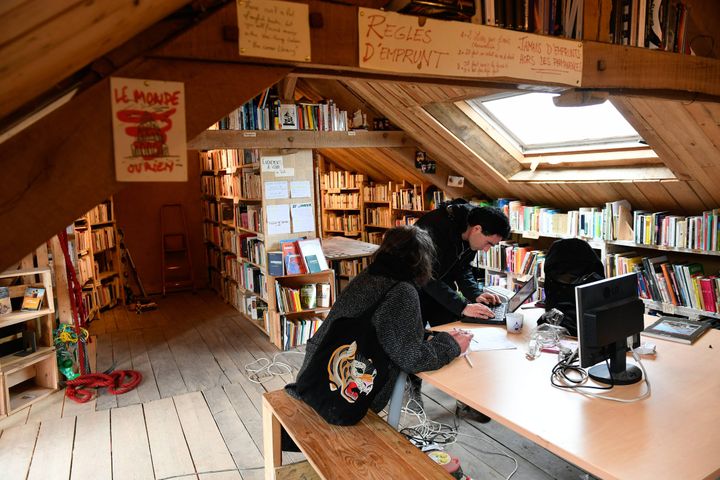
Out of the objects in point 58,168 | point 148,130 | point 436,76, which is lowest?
point 58,168

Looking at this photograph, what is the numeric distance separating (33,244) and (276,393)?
1.47 m

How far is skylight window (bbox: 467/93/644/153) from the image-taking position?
4098 millimetres

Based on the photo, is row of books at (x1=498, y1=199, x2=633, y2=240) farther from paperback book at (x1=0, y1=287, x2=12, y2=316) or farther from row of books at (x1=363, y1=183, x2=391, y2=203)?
paperback book at (x1=0, y1=287, x2=12, y2=316)

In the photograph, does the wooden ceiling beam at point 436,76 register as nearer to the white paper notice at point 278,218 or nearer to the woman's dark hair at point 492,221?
the woman's dark hair at point 492,221

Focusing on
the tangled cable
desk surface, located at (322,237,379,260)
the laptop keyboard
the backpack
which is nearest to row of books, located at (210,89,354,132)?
desk surface, located at (322,237,379,260)

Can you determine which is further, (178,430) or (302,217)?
(302,217)

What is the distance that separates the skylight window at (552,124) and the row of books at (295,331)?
2748mm

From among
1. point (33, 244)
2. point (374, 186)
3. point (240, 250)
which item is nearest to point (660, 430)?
point (33, 244)

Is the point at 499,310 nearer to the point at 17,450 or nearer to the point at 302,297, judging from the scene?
the point at 302,297

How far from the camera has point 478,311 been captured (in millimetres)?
2805

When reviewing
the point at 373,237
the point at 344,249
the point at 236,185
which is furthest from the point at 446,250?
the point at 373,237

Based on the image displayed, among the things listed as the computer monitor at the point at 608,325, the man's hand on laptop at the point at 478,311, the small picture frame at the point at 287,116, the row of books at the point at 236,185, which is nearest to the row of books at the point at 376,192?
the row of books at the point at 236,185

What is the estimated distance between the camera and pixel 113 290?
23.4 feet

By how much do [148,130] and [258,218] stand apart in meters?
4.04
